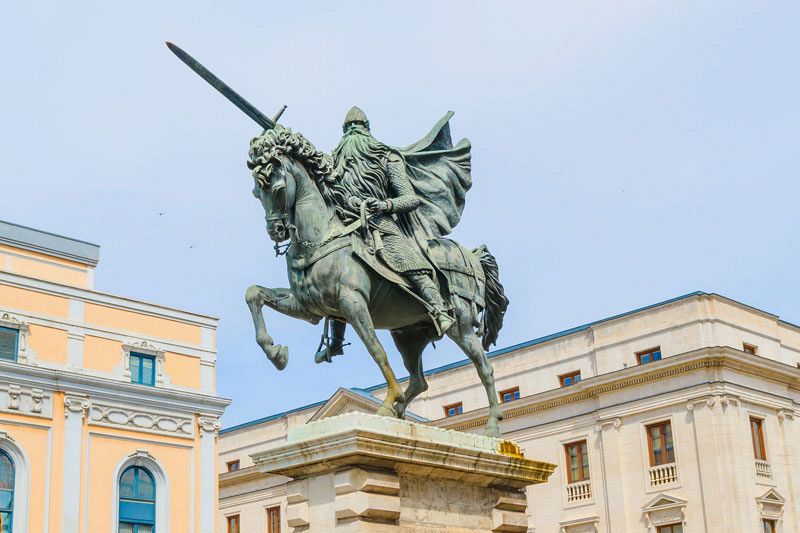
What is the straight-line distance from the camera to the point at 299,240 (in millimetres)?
10391

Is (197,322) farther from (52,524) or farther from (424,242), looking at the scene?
(424,242)

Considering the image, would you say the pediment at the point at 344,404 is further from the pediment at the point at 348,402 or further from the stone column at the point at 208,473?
the stone column at the point at 208,473

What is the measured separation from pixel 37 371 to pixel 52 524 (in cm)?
521

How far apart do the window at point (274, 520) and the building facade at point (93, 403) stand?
14117 mm

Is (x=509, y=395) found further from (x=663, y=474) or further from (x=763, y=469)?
(x=763, y=469)

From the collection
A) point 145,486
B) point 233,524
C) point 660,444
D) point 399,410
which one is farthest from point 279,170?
point 233,524

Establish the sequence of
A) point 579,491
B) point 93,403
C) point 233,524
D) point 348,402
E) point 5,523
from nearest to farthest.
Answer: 1. point 5,523
2. point 93,403
3. point 579,491
4. point 348,402
5. point 233,524

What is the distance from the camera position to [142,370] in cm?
4150

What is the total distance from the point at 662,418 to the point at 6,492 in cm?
2387

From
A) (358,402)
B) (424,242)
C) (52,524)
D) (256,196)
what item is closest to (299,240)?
(256,196)

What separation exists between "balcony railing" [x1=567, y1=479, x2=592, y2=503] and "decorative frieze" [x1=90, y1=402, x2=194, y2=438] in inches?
605

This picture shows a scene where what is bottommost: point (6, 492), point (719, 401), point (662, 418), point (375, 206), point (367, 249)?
point (367, 249)

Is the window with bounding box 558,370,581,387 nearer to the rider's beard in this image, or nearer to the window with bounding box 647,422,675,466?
the window with bounding box 647,422,675,466

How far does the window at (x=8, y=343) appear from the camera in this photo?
38.1 metres
